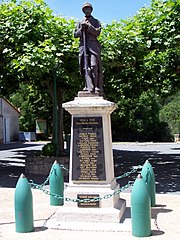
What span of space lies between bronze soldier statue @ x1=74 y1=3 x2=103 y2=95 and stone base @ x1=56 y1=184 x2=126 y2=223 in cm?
199

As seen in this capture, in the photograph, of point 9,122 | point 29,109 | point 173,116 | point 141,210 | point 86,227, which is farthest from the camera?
point 173,116

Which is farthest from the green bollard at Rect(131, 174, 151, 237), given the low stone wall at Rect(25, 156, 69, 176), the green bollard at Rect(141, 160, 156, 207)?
the low stone wall at Rect(25, 156, 69, 176)

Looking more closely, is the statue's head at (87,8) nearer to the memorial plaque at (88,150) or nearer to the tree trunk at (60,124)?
the memorial plaque at (88,150)

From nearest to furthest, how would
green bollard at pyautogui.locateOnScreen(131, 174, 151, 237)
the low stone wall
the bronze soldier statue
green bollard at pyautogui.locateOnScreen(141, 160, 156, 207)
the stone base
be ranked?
green bollard at pyautogui.locateOnScreen(131, 174, 151, 237)
the stone base
the bronze soldier statue
green bollard at pyautogui.locateOnScreen(141, 160, 156, 207)
the low stone wall

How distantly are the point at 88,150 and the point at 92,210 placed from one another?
1.17 meters

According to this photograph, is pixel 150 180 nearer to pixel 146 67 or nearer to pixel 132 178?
pixel 132 178

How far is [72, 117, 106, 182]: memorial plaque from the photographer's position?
7.33m

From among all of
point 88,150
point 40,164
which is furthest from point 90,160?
point 40,164

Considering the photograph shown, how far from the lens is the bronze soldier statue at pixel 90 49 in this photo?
25.3ft

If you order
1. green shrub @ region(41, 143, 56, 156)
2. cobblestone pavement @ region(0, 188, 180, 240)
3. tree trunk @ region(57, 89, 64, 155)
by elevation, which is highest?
tree trunk @ region(57, 89, 64, 155)

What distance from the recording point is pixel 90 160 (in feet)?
24.2

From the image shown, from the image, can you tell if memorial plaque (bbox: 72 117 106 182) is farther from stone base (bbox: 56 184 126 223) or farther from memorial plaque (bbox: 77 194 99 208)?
memorial plaque (bbox: 77 194 99 208)

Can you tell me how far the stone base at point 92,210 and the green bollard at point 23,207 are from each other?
77cm

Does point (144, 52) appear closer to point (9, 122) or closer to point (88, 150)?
point (88, 150)
